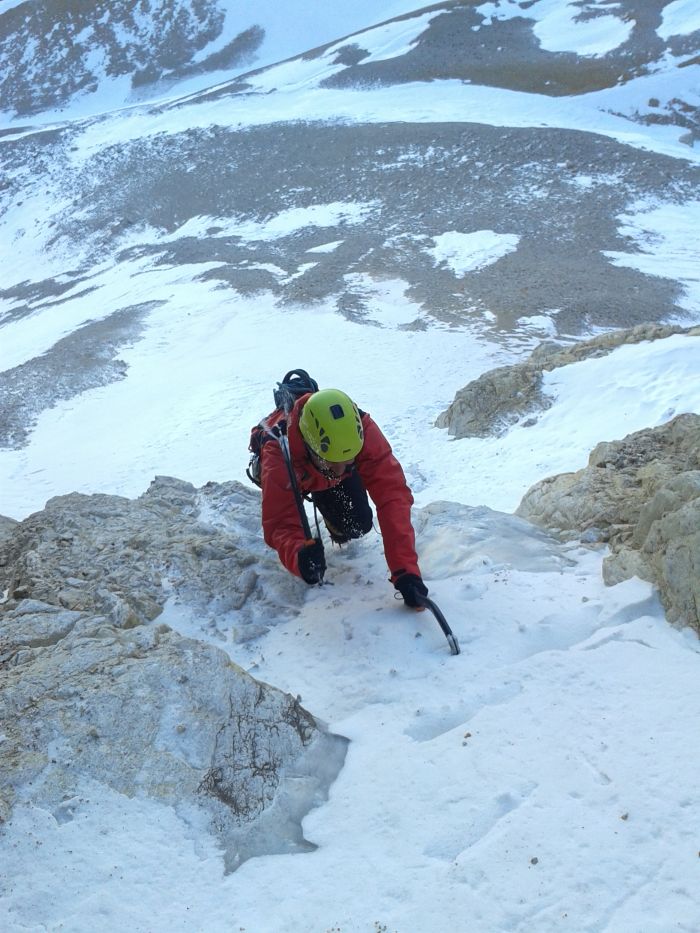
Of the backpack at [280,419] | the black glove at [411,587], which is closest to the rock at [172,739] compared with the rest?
the black glove at [411,587]

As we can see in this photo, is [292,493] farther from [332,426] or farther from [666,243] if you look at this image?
[666,243]

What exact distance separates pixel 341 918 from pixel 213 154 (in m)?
49.7

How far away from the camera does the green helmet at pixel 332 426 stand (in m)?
5.64

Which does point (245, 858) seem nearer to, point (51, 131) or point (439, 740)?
point (439, 740)

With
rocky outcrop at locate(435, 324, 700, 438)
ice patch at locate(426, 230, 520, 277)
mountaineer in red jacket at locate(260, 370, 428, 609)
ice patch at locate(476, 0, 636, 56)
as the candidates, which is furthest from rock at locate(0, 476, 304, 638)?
ice patch at locate(476, 0, 636, 56)

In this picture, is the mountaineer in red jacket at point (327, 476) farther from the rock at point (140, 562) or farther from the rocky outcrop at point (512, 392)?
the rocky outcrop at point (512, 392)

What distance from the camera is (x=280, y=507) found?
616 cm

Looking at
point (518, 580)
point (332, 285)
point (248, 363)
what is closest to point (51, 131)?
point (332, 285)

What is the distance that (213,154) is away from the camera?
156 feet

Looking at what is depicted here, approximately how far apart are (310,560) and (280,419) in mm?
1265

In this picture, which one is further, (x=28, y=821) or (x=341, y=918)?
(x=28, y=821)

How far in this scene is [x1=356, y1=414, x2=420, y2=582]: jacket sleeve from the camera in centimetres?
591

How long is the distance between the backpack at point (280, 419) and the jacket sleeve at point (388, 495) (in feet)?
2.35

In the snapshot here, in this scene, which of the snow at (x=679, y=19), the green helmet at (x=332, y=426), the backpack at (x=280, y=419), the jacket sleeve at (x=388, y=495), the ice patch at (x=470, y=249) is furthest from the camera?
the snow at (x=679, y=19)
